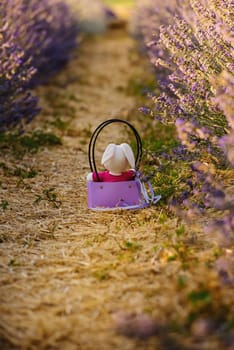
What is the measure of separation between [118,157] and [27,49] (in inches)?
96.8

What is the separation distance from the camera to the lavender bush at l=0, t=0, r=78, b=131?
4.12m

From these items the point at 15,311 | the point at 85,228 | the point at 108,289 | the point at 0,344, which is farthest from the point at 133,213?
the point at 0,344

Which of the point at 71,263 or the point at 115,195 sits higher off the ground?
the point at 71,263

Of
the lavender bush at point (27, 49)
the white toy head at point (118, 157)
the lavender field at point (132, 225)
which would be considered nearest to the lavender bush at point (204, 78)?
the lavender field at point (132, 225)

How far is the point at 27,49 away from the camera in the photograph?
511 centimetres

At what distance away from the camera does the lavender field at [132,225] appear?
1.97 m

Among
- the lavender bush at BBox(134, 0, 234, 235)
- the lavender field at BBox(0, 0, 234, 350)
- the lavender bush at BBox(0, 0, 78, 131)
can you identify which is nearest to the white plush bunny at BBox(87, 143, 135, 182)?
the lavender field at BBox(0, 0, 234, 350)

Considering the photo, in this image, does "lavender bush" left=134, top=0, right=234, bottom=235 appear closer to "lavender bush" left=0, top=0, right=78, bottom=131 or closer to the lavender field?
the lavender field

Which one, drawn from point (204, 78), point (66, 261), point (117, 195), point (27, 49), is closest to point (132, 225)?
point (117, 195)

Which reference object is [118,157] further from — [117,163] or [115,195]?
[115,195]

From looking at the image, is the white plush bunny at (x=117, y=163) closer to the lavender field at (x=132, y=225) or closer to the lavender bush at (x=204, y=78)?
the lavender field at (x=132, y=225)

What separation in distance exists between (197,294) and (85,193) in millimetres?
1516

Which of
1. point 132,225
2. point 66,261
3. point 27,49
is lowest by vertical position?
point 27,49

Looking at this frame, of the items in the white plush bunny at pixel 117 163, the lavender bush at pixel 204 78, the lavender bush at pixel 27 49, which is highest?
the lavender bush at pixel 204 78
